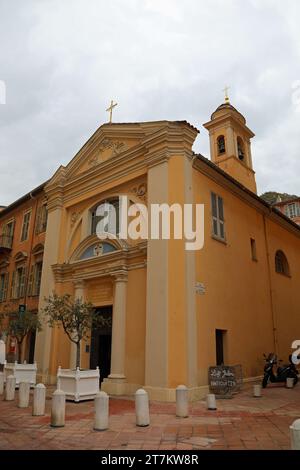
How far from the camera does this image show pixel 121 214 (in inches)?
556

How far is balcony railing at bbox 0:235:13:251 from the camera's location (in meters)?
22.1

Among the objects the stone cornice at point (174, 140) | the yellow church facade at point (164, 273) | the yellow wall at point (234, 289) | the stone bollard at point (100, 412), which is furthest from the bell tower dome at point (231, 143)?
the stone bollard at point (100, 412)

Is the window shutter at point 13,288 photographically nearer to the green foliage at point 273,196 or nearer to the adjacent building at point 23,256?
the adjacent building at point 23,256

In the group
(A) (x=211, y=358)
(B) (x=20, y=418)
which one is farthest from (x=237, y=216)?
(B) (x=20, y=418)

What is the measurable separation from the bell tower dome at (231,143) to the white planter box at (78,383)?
13.0 meters

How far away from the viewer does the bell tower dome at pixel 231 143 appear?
65.8 ft

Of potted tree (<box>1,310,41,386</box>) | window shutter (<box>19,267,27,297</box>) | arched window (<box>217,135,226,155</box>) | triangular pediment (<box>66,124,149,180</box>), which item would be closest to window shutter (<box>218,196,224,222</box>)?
triangular pediment (<box>66,124,149,180</box>)

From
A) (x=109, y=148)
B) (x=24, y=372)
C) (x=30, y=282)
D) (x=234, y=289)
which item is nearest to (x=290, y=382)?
(x=234, y=289)

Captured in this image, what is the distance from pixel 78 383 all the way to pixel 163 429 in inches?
168

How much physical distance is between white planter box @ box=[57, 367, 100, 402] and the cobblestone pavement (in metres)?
0.59

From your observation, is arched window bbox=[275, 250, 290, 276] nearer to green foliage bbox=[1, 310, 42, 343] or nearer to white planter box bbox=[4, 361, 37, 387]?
green foliage bbox=[1, 310, 42, 343]

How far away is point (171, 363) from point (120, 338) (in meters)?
2.53

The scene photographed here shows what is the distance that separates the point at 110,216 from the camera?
14984mm
